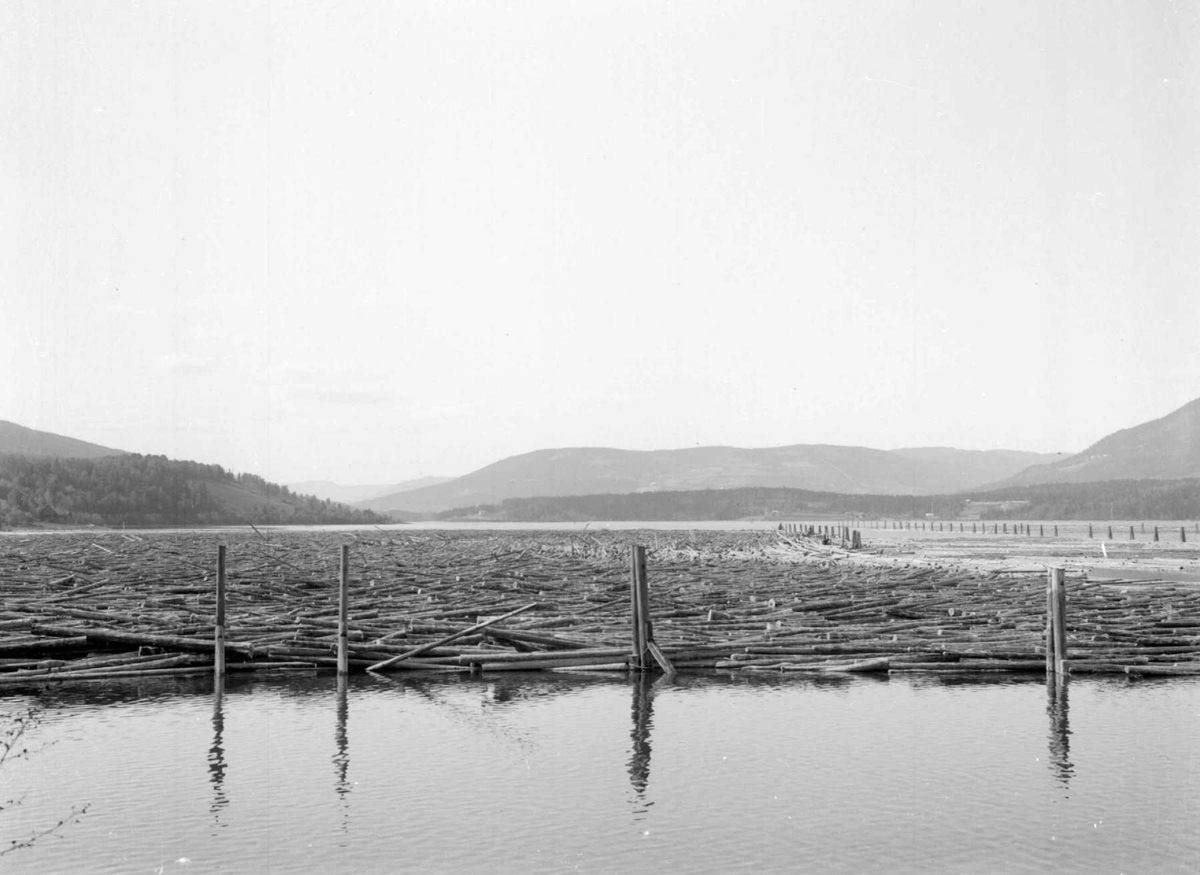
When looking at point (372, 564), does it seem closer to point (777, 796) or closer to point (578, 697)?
point (578, 697)

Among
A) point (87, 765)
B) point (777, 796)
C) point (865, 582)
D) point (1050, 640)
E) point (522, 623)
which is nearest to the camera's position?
point (777, 796)

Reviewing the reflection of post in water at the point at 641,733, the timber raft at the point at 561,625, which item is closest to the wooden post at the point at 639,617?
the timber raft at the point at 561,625

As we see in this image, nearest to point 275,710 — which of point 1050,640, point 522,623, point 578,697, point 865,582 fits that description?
point 578,697

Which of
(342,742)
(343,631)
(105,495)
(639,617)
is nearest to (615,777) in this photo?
(342,742)

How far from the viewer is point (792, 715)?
18.5 metres

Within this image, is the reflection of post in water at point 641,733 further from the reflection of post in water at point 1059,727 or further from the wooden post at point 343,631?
the wooden post at point 343,631

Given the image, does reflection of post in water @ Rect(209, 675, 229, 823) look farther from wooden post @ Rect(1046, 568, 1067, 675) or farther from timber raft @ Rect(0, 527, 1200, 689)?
wooden post @ Rect(1046, 568, 1067, 675)

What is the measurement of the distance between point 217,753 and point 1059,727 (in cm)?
1280

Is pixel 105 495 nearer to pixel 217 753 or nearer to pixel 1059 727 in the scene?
pixel 217 753

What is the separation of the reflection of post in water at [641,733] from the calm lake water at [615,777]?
0.06 meters

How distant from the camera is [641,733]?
17312 millimetres

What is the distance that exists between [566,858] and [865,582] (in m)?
29.9

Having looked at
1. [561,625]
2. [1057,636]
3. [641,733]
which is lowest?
[641,733]

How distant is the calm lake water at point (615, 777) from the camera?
460 inches
